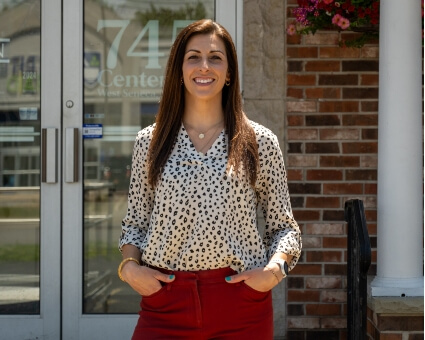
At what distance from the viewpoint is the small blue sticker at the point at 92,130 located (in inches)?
211

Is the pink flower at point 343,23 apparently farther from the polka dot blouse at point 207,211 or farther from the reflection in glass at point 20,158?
the polka dot blouse at point 207,211

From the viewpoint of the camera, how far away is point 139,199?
2.77 meters

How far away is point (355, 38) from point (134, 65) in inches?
57.2

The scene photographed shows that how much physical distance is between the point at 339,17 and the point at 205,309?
286cm

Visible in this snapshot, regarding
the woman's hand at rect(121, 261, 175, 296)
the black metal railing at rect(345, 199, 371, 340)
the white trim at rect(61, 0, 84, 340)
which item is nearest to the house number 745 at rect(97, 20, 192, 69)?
the white trim at rect(61, 0, 84, 340)

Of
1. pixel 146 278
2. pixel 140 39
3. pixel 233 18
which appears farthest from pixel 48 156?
pixel 146 278

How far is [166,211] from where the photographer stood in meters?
2.61

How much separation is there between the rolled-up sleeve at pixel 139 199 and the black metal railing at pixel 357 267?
1.44m

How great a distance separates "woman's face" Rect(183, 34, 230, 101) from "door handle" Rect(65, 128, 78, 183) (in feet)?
8.75

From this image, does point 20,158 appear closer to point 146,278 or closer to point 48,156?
point 48,156

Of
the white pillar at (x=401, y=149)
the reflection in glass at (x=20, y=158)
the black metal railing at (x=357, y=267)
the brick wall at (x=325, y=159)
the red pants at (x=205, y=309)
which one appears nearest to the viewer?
the red pants at (x=205, y=309)

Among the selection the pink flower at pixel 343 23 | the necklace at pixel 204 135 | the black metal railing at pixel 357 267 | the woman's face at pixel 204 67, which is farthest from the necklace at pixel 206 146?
the pink flower at pixel 343 23

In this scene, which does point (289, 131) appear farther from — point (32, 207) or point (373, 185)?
point (32, 207)

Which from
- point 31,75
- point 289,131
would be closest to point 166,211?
point 289,131
